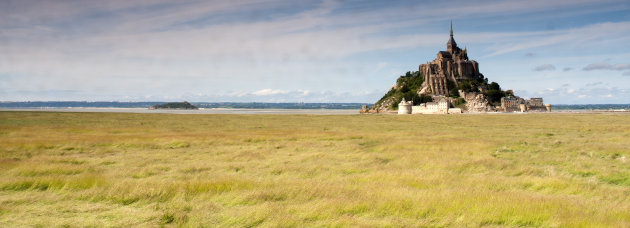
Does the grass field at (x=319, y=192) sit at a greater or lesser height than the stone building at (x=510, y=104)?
lesser

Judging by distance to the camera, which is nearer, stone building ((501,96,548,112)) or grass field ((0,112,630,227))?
grass field ((0,112,630,227))

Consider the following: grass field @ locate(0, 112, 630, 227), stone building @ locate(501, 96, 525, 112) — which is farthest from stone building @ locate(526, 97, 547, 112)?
grass field @ locate(0, 112, 630, 227)

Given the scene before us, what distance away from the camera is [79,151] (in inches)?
872

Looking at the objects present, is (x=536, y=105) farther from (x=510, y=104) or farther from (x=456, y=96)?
(x=456, y=96)

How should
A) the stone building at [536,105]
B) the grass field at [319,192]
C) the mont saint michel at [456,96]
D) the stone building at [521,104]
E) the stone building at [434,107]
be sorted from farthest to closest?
the stone building at [536,105] < the stone building at [521,104] < the mont saint michel at [456,96] < the stone building at [434,107] < the grass field at [319,192]

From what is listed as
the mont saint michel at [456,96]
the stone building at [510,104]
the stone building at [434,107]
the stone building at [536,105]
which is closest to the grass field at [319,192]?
the stone building at [434,107]

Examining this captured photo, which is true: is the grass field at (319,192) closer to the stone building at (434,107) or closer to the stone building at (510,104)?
the stone building at (434,107)

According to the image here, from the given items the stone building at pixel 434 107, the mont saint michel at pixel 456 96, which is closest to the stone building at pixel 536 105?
the mont saint michel at pixel 456 96

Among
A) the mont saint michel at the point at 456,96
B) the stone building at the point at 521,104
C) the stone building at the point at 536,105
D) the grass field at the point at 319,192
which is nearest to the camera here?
the grass field at the point at 319,192

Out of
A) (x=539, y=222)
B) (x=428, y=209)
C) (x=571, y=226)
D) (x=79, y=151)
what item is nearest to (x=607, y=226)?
(x=571, y=226)

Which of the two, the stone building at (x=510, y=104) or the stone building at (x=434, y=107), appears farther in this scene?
the stone building at (x=510, y=104)

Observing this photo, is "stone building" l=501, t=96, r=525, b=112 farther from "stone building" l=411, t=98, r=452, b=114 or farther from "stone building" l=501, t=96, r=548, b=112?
"stone building" l=411, t=98, r=452, b=114

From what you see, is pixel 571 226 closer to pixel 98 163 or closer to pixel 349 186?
pixel 349 186

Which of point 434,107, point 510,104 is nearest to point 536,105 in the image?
point 510,104
